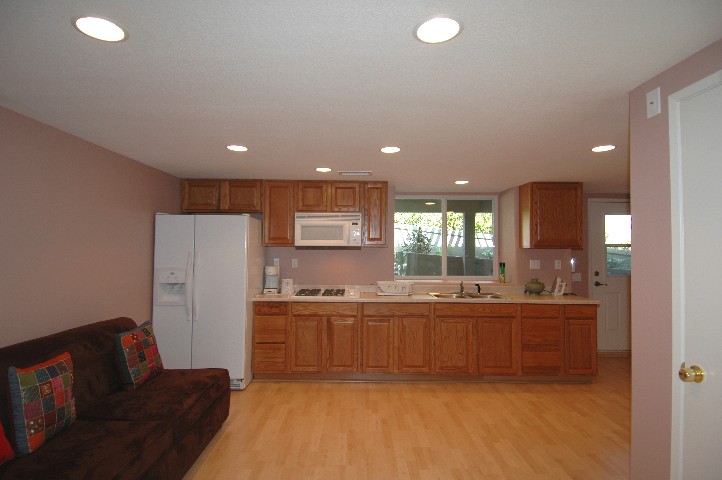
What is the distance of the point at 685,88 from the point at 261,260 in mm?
3940

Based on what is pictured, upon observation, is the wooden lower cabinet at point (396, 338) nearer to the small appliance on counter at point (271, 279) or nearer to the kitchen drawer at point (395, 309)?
the kitchen drawer at point (395, 309)

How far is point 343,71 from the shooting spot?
1.75 meters

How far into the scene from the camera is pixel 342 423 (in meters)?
3.05

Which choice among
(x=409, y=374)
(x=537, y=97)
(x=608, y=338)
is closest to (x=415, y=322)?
(x=409, y=374)

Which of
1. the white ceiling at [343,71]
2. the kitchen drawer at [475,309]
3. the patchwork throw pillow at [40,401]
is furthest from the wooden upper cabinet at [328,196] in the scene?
the patchwork throw pillow at [40,401]

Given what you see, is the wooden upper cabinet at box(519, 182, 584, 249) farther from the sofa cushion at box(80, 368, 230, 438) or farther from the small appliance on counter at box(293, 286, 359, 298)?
the sofa cushion at box(80, 368, 230, 438)

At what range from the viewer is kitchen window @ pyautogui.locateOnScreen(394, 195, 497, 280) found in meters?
5.05

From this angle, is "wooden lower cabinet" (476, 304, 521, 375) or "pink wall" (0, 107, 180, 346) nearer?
"pink wall" (0, 107, 180, 346)

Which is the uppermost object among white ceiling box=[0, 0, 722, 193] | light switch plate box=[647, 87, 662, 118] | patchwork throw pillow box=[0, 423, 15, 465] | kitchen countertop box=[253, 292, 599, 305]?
white ceiling box=[0, 0, 722, 193]

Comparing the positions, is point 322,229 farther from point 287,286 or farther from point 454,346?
point 454,346

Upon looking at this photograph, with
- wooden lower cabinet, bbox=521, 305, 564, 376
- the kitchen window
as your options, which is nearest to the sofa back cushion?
the kitchen window

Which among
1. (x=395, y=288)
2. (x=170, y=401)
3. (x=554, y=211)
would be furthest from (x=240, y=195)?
(x=554, y=211)

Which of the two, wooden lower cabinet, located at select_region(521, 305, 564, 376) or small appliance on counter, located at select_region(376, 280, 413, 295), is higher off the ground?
small appliance on counter, located at select_region(376, 280, 413, 295)

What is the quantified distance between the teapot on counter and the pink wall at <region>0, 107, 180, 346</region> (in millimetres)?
4276
